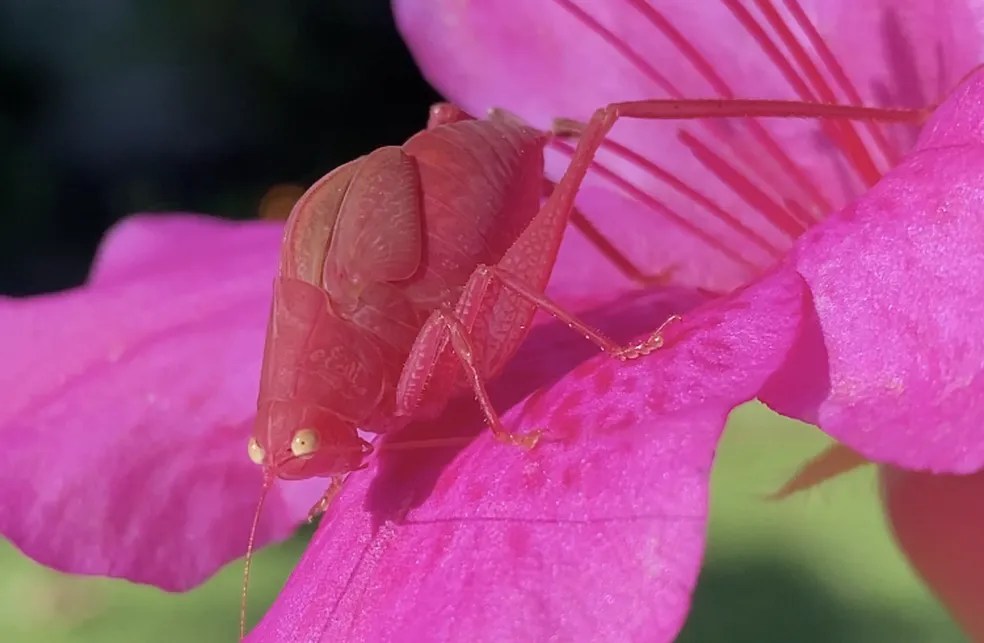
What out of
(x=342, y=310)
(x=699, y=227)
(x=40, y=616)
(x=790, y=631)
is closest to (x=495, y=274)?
(x=342, y=310)

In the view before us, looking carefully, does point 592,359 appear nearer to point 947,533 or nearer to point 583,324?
point 583,324

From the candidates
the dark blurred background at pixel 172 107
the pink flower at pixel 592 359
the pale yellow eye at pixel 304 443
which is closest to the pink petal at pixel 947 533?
the pink flower at pixel 592 359

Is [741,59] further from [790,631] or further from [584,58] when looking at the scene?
[790,631]

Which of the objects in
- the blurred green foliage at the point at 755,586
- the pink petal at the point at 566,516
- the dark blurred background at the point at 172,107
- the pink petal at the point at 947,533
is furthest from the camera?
the dark blurred background at the point at 172,107

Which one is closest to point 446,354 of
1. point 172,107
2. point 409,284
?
point 409,284

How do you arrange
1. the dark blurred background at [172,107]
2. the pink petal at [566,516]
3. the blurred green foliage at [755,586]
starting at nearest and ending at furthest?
the pink petal at [566,516], the blurred green foliage at [755,586], the dark blurred background at [172,107]

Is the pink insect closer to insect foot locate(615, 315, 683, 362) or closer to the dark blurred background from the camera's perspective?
insect foot locate(615, 315, 683, 362)

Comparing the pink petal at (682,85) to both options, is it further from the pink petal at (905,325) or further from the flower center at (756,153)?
the pink petal at (905,325)
